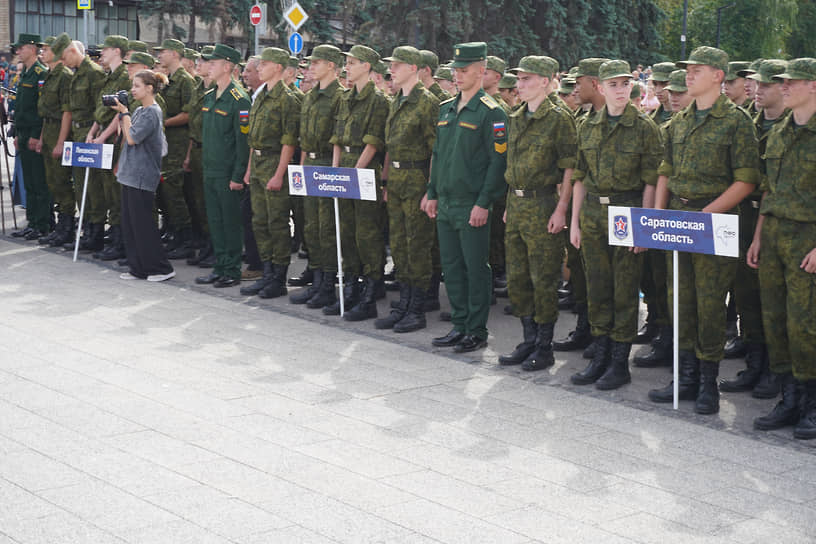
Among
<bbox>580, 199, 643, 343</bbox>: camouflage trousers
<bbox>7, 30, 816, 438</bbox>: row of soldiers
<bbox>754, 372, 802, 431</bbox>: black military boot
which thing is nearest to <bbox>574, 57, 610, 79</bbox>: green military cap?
<bbox>7, 30, 816, 438</bbox>: row of soldiers

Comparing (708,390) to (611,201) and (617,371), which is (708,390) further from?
(611,201)

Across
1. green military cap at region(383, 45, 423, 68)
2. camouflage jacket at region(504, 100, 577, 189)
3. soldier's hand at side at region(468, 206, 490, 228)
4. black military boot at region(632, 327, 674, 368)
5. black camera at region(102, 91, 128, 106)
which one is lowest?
black military boot at region(632, 327, 674, 368)

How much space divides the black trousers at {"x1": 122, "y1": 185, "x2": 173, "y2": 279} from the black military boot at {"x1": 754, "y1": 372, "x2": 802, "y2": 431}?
6966 millimetres

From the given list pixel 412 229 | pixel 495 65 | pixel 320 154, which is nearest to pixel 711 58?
pixel 412 229

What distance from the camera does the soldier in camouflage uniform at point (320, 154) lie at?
10211 mm

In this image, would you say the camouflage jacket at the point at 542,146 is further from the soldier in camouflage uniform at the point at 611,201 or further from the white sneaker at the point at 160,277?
the white sneaker at the point at 160,277

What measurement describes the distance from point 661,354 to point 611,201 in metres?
1.42

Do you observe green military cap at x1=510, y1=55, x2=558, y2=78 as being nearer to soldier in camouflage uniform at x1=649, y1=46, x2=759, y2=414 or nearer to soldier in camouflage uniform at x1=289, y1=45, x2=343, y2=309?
soldier in camouflage uniform at x1=649, y1=46, x2=759, y2=414

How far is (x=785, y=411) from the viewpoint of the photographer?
269 inches

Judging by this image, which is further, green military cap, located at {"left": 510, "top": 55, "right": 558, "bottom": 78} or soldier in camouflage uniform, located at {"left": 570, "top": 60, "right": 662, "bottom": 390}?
green military cap, located at {"left": 510, "top": 55, "right": 558, "bottom": 78}

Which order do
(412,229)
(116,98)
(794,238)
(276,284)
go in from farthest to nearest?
(116,98) < (276,284) < (412,229) < (794,238)

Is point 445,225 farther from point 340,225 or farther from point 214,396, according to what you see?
point 214,396

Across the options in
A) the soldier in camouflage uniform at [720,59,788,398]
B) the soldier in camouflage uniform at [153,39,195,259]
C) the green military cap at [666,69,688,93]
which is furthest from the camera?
the soldier in camouflage uniform at [153,39,195,259]

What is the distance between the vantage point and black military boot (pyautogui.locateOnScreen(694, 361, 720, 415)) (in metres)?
7.13
